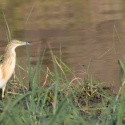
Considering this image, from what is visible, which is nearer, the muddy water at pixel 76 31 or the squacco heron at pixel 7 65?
the squacco heron at pixel 7 65

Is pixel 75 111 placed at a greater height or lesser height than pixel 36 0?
greater

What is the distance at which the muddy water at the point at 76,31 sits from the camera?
7.98 metres

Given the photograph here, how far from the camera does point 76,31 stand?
11.1m

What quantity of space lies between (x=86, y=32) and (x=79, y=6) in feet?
14.4

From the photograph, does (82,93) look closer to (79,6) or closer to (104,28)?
(104,28)

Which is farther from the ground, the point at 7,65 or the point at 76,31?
the point at 7,65

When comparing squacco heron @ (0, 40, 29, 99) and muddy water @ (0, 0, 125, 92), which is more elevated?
squacco heron @ (0, 40, 29, 99)

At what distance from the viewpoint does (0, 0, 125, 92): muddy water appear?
7.98 m

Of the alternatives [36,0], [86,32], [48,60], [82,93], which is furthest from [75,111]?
[36,0]

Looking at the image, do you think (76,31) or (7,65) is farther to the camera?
(76,31)

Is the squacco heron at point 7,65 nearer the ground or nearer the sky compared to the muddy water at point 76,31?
nearer the sky

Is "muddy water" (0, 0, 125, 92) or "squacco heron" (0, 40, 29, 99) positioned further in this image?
"muddy water" (0, 0, 125, 92)

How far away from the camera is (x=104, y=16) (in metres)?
13.1

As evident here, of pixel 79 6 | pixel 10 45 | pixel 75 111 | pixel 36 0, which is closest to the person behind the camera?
pixel 75 111
